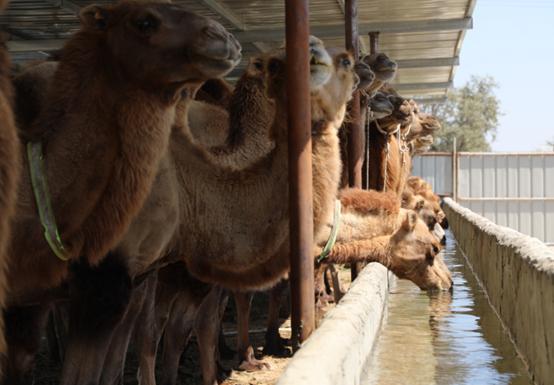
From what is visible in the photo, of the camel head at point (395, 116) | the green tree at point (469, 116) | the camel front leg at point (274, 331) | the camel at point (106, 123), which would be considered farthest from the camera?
the green tree at point (469, 116)

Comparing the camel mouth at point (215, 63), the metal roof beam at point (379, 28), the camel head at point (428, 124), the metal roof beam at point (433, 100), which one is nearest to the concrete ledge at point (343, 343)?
the camel mouth at point (215, 63)

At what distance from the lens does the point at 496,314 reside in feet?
34.1

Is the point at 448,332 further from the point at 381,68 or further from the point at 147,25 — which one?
the point at 147,25

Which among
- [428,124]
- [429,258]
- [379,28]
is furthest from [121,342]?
[428,124]

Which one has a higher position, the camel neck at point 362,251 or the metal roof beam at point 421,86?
the metal roof beam at point 421,86

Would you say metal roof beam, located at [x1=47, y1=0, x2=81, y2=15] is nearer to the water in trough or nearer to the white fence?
the water in trough

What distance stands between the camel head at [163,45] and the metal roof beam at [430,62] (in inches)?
527

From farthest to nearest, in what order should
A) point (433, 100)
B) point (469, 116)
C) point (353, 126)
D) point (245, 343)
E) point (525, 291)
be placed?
point (469, 116)
point (433, 100)
point (353, 126)
point (245, 343)
point (525, 291)

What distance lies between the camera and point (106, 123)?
476 cm

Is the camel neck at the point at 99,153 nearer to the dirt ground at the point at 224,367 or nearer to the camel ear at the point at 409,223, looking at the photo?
the dirt ground at the point at 224,367

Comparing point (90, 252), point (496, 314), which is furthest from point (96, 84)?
point (496, 314)

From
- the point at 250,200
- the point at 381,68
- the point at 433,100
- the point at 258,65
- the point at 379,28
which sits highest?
the point at 379,28

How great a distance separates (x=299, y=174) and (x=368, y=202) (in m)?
2.32

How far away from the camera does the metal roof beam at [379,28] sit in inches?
520
